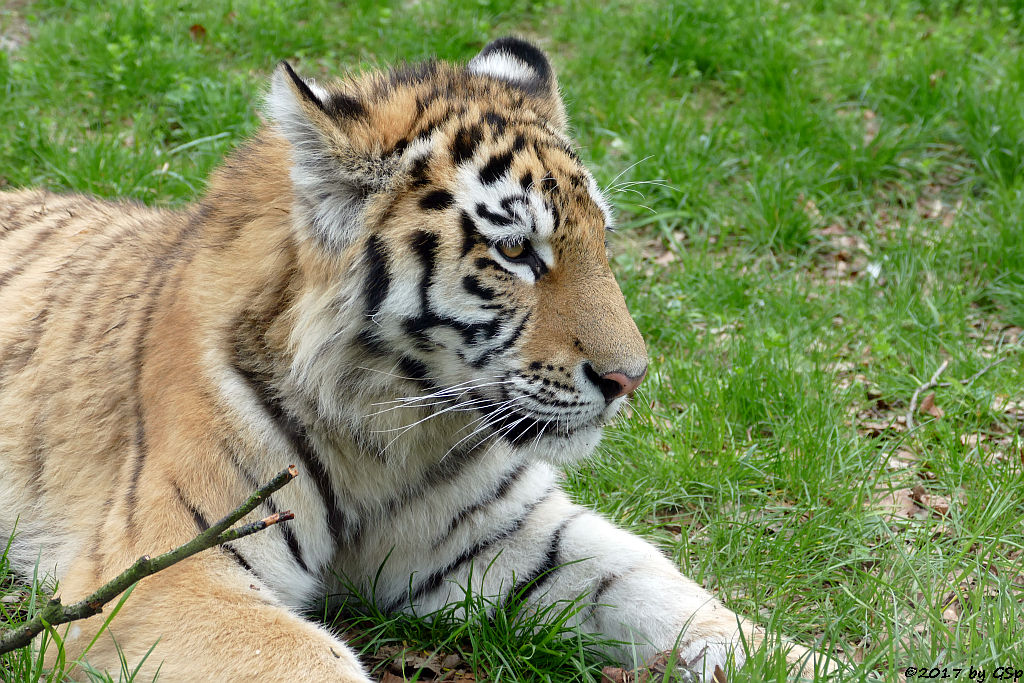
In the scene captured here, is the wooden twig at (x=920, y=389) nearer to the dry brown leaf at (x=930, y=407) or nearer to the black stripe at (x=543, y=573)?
the dry brown leaf at (x=930, y=407)

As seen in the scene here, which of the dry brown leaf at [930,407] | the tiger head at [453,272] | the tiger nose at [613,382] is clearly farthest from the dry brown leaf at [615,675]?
the dry brown leaf at [930,407]

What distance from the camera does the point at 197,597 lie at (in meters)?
2.57

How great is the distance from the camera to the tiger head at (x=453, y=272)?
2.65 meters

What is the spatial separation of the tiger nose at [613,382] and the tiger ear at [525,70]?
0.95 m

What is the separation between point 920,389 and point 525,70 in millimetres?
2229

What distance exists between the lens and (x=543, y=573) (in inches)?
122

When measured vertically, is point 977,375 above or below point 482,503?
above

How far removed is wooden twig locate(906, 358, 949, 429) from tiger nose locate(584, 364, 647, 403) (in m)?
1.93

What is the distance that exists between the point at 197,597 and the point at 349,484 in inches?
21.6

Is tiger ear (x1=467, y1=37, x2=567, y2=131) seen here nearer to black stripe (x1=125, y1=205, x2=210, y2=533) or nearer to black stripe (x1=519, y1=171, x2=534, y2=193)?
black stripe (x1=519, y1=171, x2=534, y2=193)

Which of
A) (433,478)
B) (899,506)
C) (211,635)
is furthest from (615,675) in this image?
(899,506)

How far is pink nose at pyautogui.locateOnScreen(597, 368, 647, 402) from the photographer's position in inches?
104

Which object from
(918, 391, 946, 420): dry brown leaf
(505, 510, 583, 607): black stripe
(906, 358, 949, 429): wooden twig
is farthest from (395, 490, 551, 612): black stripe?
(918, 391, 946, 420): dry brown leaf

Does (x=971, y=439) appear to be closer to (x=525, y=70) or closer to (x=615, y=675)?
(x=615, y=675)
